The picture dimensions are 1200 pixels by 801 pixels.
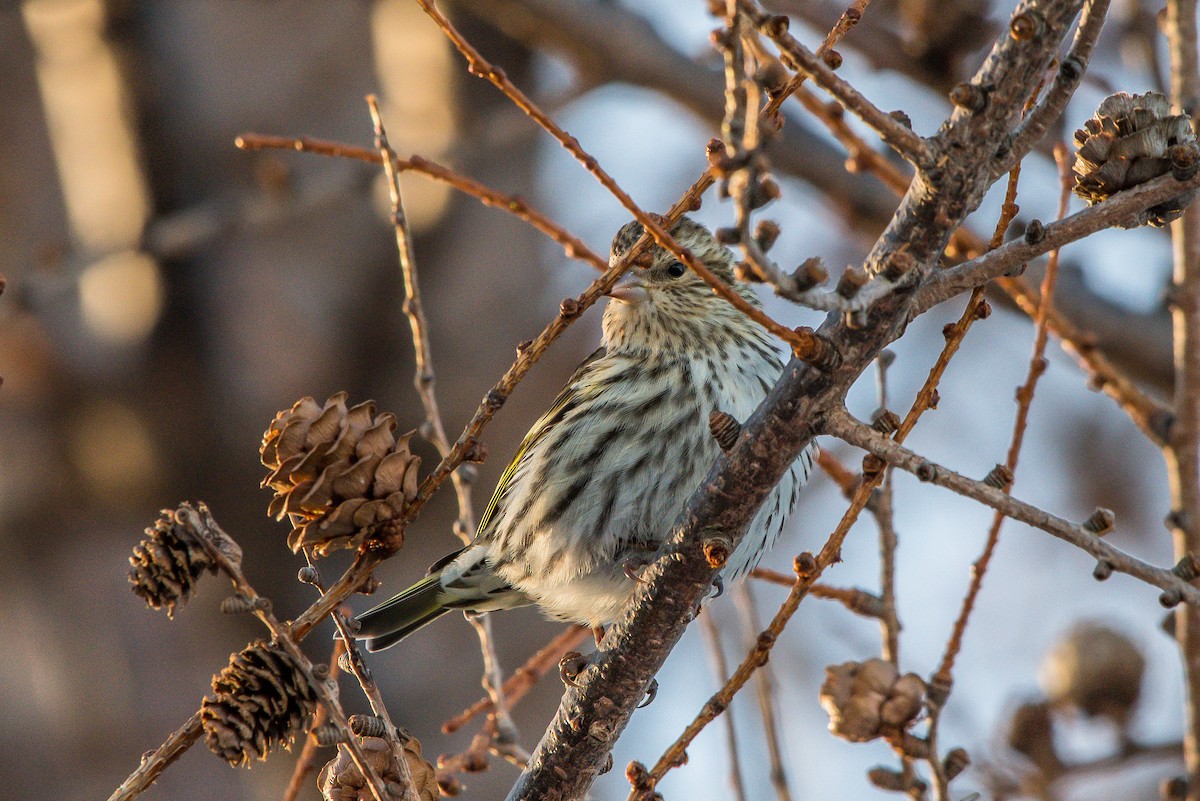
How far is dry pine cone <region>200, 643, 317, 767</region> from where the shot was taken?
1605mm

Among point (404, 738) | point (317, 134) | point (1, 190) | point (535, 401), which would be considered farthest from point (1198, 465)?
point (1, 190)

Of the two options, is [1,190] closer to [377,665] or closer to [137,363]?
[137,363]

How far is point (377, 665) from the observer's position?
5.49 m

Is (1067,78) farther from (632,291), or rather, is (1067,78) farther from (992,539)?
(632,291)

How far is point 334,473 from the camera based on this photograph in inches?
73.8

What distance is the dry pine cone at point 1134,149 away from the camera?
1.68 meters

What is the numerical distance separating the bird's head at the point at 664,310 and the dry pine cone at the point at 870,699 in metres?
1.38

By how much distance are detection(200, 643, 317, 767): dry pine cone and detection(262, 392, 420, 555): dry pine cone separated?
9.8 inches

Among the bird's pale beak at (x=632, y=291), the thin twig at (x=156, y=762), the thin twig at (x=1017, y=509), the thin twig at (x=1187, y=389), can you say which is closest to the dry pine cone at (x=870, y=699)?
the thin twig at (x=1017, y=509)

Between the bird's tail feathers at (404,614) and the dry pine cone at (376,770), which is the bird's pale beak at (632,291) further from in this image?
the dry pine cone at (376,770)

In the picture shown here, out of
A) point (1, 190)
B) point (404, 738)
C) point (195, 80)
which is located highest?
point (195, 80)

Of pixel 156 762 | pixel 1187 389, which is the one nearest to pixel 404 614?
pixel 156 762

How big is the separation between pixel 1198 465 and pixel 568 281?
3935mm

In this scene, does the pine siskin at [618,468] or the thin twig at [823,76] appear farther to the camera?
the pine siskin at [618,468]
